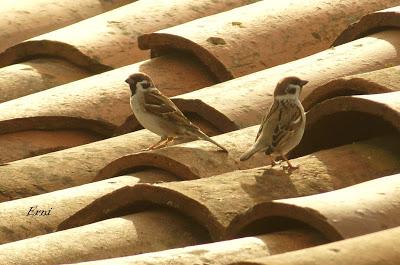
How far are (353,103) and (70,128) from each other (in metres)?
1.82

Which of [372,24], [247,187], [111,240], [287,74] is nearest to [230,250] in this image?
[111,240]

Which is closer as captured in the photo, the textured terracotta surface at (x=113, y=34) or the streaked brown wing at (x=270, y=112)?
the streaked brown wing at (x=270, y=112)

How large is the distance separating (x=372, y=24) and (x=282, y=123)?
0.68m

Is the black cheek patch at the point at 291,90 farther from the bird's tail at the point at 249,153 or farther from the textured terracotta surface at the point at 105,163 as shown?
the bird's tail at the point at 249,153

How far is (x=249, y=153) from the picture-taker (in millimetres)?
5645

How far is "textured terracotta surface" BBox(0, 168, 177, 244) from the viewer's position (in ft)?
16.6

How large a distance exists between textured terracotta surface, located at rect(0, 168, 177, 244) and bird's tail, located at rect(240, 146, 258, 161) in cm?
31

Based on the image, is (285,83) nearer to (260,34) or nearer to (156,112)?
(260,34)

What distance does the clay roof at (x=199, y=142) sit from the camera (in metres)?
4.30

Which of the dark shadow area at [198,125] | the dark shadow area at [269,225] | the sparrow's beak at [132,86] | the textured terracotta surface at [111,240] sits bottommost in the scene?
the textured terracotta surface at [111,240]

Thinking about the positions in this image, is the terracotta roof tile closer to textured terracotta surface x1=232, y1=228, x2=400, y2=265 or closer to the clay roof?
the clay roof

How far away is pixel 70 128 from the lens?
256 inches

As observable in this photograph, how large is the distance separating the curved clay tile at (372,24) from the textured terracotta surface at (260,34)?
0.26 m

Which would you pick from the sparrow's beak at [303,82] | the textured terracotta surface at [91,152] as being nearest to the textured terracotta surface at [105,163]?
the textured terracotta surface at [91,152]
